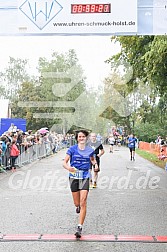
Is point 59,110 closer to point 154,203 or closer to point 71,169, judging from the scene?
point 154,203

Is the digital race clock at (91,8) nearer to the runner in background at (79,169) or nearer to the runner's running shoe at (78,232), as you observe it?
the runner in background at (79,169)

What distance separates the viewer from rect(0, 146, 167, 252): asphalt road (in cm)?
667

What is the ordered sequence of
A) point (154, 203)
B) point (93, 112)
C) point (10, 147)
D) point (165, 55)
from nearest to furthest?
point (154, 203) < point (165, 55) < point (10, 147) < point (93, 112)

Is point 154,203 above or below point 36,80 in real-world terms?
below

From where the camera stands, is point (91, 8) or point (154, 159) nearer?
point (91, 8)

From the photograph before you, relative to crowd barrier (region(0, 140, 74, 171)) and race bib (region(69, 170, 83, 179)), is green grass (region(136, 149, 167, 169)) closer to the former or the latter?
crowd barrier (region(0, 140, 74, 171))

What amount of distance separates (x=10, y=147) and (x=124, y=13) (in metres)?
9.30

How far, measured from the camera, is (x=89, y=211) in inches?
374

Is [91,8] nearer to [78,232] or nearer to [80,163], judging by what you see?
[80,163]

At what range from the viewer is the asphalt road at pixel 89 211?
6.67 m

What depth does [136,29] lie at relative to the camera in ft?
35.5

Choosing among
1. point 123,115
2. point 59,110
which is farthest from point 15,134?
point 123,115

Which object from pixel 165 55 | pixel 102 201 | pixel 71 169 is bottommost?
pixel 102 201

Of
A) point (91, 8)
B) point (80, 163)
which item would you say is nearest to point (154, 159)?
point (91, 8)
